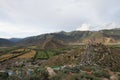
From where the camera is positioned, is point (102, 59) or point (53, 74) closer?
point (53, 74)

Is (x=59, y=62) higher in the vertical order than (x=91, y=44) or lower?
lower

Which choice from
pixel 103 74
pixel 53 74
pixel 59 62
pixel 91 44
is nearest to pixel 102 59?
pixel 91 44

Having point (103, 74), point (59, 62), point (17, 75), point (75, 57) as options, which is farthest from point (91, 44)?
point (17, 75)

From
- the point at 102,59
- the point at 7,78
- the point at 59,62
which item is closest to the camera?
the point at 7,78

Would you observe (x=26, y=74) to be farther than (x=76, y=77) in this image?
Yes

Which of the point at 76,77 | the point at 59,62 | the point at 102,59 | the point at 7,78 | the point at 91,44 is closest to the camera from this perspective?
the point at 76,77

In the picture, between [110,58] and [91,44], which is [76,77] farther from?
[91,44]

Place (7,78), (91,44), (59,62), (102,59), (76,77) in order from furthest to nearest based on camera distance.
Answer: (59,62)
(91,44)
(102,59)
(7,78)
(76,77)

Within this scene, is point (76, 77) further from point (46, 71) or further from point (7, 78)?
point (7, 78)

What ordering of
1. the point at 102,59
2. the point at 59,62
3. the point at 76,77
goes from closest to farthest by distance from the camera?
the point at 76,77 < the point at 102,59 < the point at 59,62
